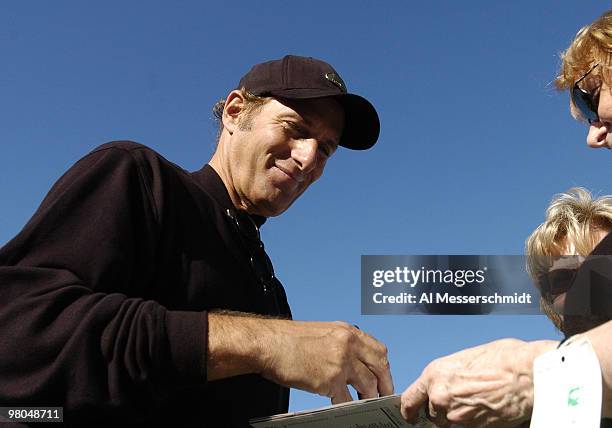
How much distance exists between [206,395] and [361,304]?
12.3 ft

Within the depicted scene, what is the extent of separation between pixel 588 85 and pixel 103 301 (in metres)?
2.66

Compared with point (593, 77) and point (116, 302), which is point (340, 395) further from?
point (593, 77)

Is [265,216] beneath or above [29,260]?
above

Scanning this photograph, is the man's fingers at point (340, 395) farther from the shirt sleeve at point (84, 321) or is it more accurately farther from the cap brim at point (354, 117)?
the cap brim at point (354, 117)

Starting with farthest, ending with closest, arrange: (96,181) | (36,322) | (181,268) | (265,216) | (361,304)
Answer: (361,304) < (265,216) < (181,268) < (96,181) < (36,322)

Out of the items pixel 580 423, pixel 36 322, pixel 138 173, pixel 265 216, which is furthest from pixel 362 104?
pixel 580 423

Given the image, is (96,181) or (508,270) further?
(508,270)

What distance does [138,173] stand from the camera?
2.37 meters

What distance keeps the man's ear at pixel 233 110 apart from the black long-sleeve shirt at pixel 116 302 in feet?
3.03

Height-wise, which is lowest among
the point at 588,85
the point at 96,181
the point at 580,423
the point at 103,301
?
the point at 580,423

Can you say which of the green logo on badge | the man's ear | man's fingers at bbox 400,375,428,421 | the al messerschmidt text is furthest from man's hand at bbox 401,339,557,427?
the al messerschmidt text

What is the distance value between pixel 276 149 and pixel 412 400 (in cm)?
150

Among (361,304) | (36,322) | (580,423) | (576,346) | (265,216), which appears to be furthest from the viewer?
(361,304)

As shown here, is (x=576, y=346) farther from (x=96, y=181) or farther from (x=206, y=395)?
(x=96, y=181)
